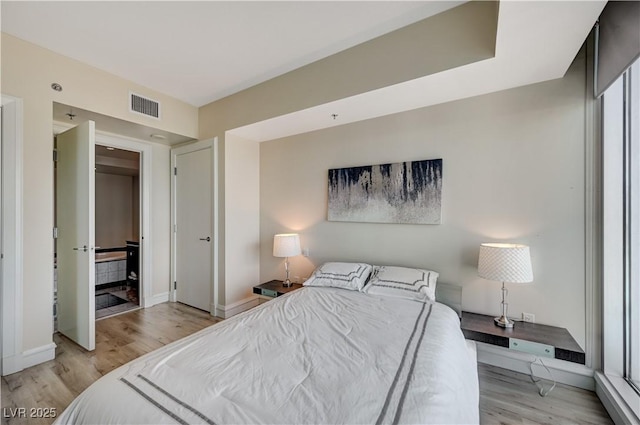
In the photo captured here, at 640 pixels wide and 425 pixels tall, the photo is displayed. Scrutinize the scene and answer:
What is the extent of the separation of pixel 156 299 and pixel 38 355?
4.82ft

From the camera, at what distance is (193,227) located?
3.65 metres

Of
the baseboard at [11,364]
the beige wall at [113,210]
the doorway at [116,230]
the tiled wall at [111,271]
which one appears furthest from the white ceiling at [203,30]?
the beige wall at [113,210]

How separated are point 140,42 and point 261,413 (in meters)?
2.83

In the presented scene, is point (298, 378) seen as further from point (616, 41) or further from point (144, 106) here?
point (144, 106)

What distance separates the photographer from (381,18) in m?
1.98

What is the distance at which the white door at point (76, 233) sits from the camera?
242cm

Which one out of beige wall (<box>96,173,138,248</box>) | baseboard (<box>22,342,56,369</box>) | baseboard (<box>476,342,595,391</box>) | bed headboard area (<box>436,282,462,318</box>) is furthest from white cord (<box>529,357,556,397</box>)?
beige wall (<box>96,173,138,248</box>)

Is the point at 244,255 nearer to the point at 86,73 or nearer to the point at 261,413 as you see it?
the point at 86,73

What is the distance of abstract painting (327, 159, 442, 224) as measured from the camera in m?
2.47

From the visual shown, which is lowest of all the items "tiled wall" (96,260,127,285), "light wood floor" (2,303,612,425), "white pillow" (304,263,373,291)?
"light wood floor" (2,303,612,425)

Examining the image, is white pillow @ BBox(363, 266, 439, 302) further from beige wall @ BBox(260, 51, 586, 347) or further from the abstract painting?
the abstract painting

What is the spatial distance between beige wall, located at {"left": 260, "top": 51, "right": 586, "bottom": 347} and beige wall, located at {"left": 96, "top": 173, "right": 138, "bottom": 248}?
5954mm

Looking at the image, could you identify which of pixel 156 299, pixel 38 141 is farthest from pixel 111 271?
pixel 38 141

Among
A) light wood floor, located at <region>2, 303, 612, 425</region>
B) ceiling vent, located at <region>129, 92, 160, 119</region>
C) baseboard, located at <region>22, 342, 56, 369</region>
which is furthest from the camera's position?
ceiling vent, located at <region>129, 92, 160, 119</region>
